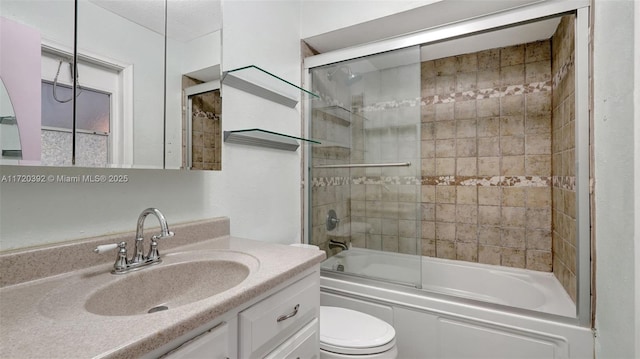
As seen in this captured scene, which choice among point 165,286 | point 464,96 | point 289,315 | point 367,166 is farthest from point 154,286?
point 464,96

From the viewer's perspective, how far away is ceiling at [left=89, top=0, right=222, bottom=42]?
0.98 metres

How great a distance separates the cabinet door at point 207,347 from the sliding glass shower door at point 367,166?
1.32 meters

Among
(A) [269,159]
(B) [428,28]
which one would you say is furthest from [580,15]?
(A) [269,159]

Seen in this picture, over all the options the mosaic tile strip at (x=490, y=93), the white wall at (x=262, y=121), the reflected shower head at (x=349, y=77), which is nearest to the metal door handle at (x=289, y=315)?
the white wall at (x=262, y=121)

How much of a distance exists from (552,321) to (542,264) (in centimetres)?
92

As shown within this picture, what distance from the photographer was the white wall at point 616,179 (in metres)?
0.90

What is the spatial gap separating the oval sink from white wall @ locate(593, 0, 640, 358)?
1245 mm

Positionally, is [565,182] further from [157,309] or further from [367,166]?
[157,309]

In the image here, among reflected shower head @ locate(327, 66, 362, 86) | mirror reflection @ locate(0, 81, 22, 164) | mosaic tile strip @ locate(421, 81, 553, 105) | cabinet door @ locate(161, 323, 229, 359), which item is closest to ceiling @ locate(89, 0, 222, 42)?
mirror reflection @ locate(0, 81, 22, 164)

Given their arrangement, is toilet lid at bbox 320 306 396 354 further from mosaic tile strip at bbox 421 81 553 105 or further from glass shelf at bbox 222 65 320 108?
mosaic tile strip at bbox 421 81 553 105

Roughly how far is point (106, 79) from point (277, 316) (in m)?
0.93

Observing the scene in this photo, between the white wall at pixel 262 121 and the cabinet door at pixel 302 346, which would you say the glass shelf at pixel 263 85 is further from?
the cabinet door at pixel 302 346

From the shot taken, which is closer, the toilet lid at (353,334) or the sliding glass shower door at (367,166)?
the toilet lid at (353,334)

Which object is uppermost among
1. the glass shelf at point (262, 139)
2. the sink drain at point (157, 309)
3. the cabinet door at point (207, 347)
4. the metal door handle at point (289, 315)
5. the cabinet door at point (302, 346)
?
the glass shelf at point (262, 139)
